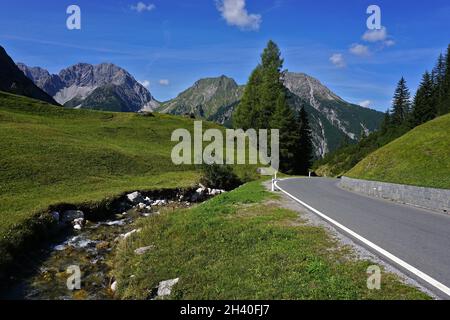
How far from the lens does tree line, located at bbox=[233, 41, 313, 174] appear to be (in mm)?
63812

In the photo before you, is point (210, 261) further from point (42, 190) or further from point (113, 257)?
point (42, 190)

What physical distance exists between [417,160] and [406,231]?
35.9m

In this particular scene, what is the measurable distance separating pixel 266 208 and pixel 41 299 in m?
11.9

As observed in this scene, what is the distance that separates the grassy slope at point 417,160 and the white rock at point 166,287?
31.7 m

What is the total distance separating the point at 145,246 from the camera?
15.2 m

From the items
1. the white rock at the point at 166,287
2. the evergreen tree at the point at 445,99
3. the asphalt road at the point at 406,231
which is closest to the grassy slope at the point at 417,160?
the asphalt road at the point at 406,231

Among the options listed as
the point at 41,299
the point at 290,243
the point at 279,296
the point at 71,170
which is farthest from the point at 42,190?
the point at 279,296

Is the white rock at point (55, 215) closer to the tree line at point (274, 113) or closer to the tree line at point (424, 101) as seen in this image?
the tree line at point (274, 113)

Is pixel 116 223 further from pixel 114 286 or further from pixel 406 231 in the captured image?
pixel 406 231

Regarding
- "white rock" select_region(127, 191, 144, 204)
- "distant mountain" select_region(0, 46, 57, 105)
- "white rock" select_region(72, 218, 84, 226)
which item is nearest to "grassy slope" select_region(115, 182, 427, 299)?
"white rock" select_region(72, 218, 84, 226)

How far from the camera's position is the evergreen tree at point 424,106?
3848 inches

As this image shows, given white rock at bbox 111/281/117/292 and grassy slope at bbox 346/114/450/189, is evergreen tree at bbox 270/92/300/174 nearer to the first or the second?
grassy slope at bbox 346/114/450/189

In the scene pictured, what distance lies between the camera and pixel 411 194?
2228 cm
